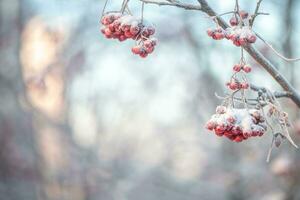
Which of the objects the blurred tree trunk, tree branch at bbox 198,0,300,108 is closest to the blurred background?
the blurred tree trunk

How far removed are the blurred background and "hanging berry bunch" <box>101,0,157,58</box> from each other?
3993mm

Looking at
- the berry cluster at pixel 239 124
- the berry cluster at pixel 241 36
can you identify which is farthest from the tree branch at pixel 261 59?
the berry cluster at pixel 239 124

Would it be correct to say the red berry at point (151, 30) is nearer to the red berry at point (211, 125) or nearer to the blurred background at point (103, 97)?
the red berry at point (211, 125)

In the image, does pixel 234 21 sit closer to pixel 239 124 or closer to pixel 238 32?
pixel 238 32

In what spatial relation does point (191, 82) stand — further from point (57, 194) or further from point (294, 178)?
point (294, 178)

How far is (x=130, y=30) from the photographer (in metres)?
2.49

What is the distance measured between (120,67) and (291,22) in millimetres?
6126

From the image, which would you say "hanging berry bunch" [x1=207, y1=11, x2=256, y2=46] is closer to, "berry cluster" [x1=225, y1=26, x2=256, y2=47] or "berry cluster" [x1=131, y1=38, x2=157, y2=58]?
"berry cluster" [x1=225, y1=26, x2=256, y2=47]

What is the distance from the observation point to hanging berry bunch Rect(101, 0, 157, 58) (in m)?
2.50

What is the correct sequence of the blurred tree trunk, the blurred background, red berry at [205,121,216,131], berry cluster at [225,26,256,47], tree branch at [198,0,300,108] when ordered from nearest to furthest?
berry cluster at [225,26,256,47], tree branch at [198,0,300,108], red berry at [205,121,216,131], the blurred background, the blurred tree trunk

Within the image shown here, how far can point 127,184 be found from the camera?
11.5m

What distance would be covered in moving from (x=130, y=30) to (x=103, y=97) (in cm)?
1081

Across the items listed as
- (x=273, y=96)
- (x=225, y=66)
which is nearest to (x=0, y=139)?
(x=225, y=66)

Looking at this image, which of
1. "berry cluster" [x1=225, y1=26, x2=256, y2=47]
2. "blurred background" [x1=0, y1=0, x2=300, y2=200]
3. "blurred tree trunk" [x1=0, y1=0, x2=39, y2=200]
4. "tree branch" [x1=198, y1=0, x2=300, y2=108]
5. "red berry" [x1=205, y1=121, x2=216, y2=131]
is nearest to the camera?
"berry cluster" [x1=225, y1=26, x2=256, y2=47]
